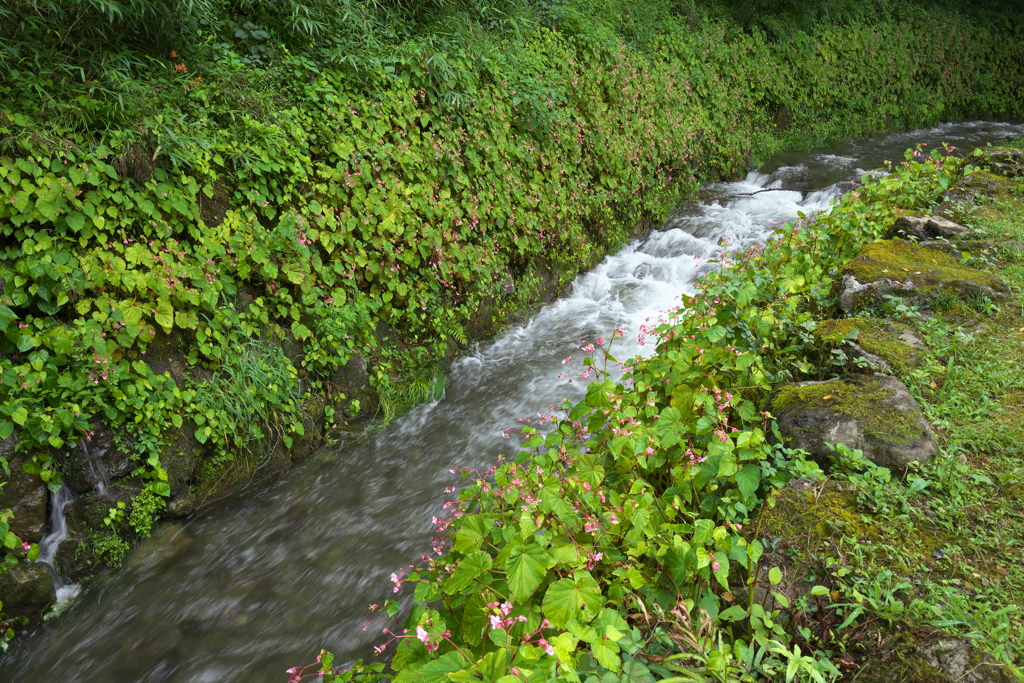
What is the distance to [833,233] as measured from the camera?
436cm

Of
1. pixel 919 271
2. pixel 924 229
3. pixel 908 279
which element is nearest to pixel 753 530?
pixel 908 279

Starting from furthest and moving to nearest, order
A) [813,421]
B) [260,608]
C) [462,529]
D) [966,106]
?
1. [966,106]
2. [260,608]
3. [813,421]
4. [462,529]

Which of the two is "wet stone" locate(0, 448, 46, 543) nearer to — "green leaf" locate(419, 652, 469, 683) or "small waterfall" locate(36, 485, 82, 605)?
"small waterfall" locate(36, 485, 82, 605)

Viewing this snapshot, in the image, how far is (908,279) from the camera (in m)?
3.48

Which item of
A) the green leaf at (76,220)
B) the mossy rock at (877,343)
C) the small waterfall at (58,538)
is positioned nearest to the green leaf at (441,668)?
the mossy rock at (877,343)

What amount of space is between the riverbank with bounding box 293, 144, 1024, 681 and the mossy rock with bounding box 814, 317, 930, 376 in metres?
0.01

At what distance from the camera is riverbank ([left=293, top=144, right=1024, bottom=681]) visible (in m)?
1.76

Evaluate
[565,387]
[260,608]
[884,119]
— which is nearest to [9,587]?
[260,608]

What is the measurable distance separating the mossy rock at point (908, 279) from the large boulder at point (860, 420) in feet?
3.13

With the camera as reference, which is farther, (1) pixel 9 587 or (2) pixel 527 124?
(2) pixel 527 124

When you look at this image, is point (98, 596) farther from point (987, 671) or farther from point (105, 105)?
point (987, 671)

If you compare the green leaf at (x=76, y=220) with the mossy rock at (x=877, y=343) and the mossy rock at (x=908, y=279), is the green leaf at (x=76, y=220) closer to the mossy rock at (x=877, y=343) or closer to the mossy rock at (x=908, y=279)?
the mossy rock at (x=877, y=343)

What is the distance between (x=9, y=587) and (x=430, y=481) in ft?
8.62

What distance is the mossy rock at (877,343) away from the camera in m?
2.86
